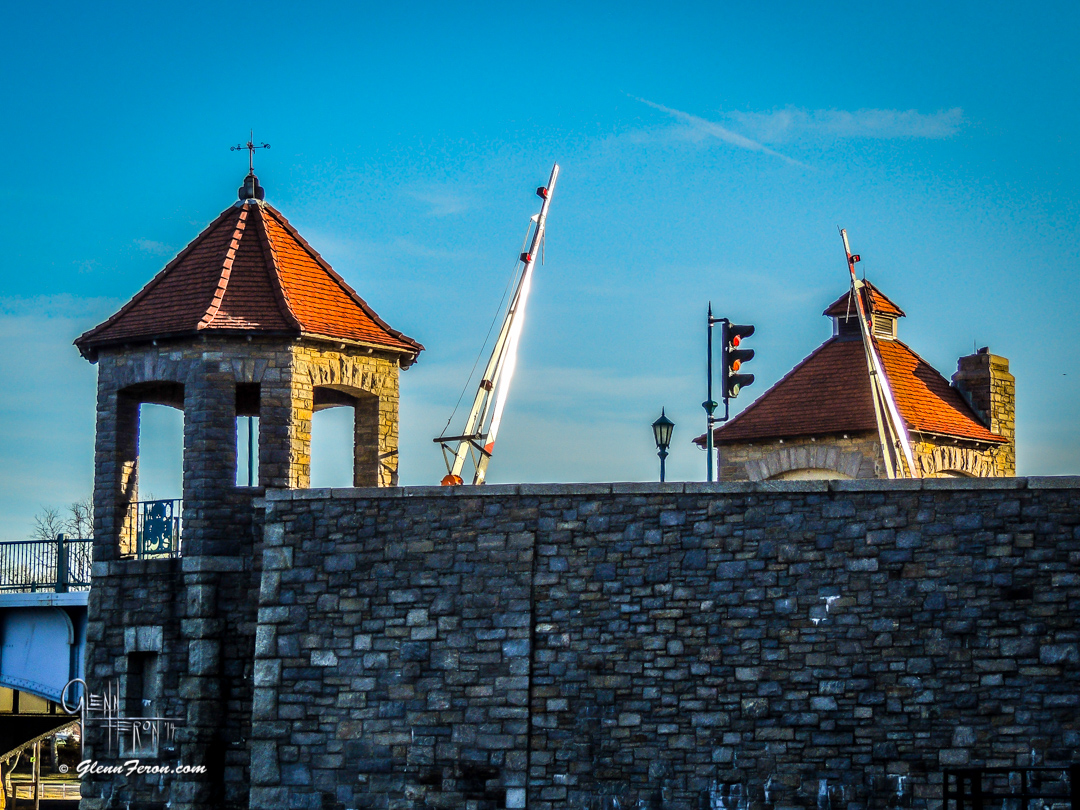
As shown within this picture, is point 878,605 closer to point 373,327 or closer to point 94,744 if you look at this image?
point 373,327

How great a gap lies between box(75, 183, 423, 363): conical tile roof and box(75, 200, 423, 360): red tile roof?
1 cm

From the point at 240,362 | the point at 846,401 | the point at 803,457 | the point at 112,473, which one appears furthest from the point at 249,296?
the point at 846,401

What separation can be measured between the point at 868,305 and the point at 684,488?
438 inches

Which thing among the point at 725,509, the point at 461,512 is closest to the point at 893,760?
the point at 725,509

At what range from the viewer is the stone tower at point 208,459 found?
57.6ft

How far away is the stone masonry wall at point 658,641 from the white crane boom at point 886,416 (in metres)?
7.01

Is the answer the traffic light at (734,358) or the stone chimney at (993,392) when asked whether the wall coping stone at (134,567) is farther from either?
the stone chimney at (993,392)

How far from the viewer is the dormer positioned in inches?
1015

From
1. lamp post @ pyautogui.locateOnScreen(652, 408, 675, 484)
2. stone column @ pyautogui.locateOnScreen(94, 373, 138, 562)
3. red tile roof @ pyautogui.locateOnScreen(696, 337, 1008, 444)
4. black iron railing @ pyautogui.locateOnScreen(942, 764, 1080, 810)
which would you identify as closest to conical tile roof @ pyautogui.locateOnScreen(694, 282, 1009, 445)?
red tile roof @ pyautogui.locateOnScreen(696, 337, 1008, 444)

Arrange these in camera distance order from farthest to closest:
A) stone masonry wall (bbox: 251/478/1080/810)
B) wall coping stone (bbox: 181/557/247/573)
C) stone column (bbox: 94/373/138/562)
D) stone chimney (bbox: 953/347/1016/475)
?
stone chimney (bbox: 953/347/1016/475) < stone column (bbox: 94/373/138/562) < wall coping stone (bbox: 181/557/247/573) < stone masonry wall (bbox: 251/478/1080/810)

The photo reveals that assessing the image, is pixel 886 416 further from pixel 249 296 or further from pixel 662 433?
pixel 249 296

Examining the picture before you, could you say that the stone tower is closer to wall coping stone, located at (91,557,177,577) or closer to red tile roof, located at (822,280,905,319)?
wall coping stone, located at (91,557,177,577)

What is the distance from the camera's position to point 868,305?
1013 inches

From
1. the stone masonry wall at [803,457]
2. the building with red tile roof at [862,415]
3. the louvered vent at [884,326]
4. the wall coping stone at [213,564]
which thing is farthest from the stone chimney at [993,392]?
the wall coping stone at [213,564]
